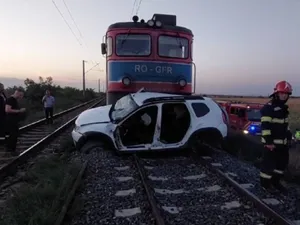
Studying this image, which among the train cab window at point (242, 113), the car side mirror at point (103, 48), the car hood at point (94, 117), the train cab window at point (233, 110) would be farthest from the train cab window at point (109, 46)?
the train cab window at point (233, 110)

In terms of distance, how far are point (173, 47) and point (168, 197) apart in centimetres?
741

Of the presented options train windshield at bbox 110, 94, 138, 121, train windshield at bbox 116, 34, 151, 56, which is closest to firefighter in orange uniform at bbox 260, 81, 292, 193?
train windshield at bbox 110, 94, 138, 121

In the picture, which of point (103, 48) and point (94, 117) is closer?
point (94, 117)

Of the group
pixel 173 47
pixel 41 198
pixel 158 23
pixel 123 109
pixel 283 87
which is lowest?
pixel 41 198

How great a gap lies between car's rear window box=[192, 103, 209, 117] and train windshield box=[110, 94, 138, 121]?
146 centimetres

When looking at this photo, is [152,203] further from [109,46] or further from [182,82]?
[109,46]

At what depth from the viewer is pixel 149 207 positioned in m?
5.26

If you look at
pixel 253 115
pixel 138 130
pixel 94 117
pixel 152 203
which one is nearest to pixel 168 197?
pixel 152 203

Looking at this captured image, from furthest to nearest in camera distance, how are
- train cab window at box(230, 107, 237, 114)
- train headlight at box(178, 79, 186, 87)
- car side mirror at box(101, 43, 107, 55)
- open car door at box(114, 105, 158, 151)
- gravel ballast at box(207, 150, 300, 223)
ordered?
train cab window at box(230, 107, 237, 114) < car side mirror at box(101, 43, 107, 55) < train headlight at box(178, 79, 186, 87) < open car door at box(114, 105, 158, 151) < gravel ballast at box(207, 150, 300, 223)

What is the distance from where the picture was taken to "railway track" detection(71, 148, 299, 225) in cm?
493

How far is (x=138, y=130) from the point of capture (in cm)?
909

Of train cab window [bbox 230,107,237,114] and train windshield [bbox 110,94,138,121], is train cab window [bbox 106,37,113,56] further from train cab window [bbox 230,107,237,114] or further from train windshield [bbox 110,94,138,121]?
train cab window [bbox 230,107,237,114]

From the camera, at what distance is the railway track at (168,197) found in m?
4.93

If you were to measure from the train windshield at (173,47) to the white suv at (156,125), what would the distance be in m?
3.19
